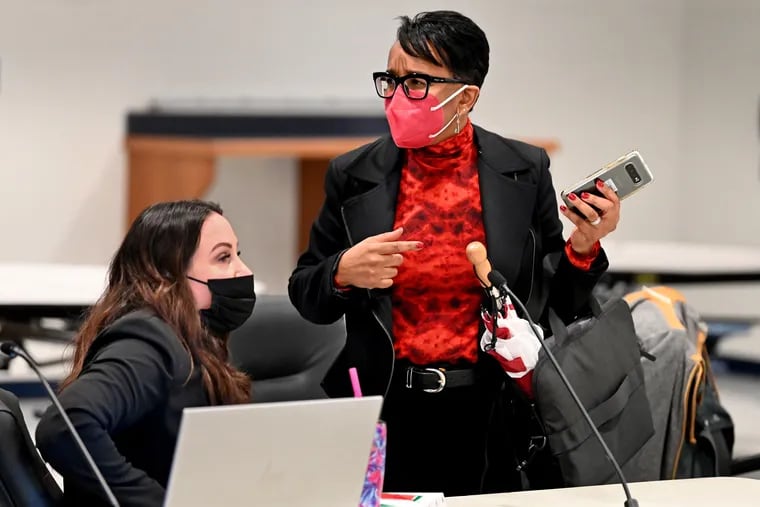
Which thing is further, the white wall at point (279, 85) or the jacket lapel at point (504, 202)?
the white wall at point (279, 85)

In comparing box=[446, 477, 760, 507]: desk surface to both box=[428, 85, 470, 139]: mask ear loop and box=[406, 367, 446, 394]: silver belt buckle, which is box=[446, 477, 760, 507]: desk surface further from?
box=[428, 85, 470, 139]: mask ear loop

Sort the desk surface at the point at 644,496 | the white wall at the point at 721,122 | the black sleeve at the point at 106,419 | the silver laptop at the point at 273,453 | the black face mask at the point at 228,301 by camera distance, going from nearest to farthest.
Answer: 1. the silver laptop at the point at 273,453
2. the black sleeve at the point at 106,419
3. the desk surface at the point at 644,496
4. the black face mask at the point at 228,301
5. the white wall at the point at 721,122

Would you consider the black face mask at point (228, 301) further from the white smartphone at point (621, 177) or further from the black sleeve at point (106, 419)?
the white smartphone at point (621, 177)

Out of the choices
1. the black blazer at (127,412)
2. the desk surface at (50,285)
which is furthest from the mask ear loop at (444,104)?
the desk surface at (50,285)

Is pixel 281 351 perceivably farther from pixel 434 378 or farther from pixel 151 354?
pixel 151 354

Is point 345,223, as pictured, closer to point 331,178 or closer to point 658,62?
point 331,178

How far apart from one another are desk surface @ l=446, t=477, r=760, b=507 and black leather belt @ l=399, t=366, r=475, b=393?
21 cm

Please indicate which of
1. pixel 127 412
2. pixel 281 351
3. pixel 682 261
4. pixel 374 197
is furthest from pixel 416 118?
pixel 682 261

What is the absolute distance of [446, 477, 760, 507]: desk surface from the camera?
197 centimetres

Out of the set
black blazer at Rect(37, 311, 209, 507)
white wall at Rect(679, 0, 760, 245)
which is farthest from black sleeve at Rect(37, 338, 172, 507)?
white wall at Rect(679, 0, 760, 245)

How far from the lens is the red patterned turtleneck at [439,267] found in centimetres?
213

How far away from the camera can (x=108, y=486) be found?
5.83 ft

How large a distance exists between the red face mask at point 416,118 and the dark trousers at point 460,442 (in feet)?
1.40

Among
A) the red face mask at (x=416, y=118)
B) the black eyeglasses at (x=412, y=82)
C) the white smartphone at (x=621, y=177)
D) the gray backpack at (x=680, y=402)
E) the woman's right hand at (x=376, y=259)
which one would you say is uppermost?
the black eyeglasses at (x=412, y=82)
